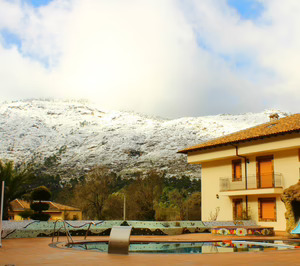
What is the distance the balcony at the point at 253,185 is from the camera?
23.2m

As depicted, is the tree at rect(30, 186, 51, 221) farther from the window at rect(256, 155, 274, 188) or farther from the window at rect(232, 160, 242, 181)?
the window at rect(256, 155, 274, 188)

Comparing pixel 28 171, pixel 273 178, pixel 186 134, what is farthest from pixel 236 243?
pixel 186 134

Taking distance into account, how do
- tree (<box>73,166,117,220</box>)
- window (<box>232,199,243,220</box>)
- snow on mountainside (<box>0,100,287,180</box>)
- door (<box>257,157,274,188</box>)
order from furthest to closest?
snow on mountainside (<box>0,100,287,180</box>) < tree (<box>73,166,117,220</box>) < window (<box>232,199,243,220</box>) < door (<box>257,157,274,188</box>)

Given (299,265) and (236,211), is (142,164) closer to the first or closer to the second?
(236,211)

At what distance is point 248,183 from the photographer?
82.4 ft

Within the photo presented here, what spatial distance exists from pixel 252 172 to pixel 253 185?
0.84 m

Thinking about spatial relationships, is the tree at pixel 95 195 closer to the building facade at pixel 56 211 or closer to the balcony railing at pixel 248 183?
the building facade at pixel 56 211

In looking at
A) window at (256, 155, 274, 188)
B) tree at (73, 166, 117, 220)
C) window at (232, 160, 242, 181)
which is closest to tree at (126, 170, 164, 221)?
tree at (73, 166, 117, 220)

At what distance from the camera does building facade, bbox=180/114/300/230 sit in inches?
902

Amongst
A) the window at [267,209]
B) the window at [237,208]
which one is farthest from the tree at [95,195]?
the window at [267,209]

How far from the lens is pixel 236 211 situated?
26.0 meters

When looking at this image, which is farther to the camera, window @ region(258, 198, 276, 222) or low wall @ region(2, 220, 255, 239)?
window @ region(258, 198, 276, 222)

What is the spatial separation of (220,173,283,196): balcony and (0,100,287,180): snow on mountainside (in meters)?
53.3

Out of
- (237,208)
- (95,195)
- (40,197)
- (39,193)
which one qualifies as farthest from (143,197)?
(39,193)
